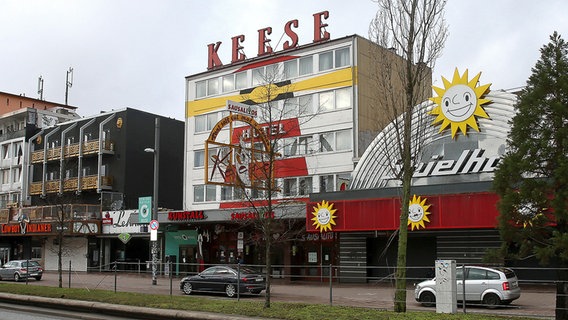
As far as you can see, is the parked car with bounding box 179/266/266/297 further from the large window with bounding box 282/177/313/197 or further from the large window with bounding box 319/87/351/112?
the large window with bounding box 319/87/351/112

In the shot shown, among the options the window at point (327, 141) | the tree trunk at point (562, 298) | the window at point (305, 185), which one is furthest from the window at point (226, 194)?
the tree trunk at point (562, 298)

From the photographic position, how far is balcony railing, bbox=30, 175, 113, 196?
5153cm

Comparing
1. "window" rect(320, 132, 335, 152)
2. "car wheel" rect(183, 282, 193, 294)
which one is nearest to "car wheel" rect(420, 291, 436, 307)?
"car wheel" rect(183, 282, 193, 294)

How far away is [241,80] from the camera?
45.2 m

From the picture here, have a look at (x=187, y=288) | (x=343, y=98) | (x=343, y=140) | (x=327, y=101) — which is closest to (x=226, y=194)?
(x=343, y=140)

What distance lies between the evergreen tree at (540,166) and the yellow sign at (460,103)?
17.5m

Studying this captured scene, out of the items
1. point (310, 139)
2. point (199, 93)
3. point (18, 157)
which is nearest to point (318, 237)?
point (310, 139)

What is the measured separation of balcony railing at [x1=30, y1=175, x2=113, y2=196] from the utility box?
4086 centimetres

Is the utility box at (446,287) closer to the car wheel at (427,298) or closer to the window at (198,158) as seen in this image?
the car wheel at (427,298)

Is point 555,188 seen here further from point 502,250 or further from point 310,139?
point 310,139

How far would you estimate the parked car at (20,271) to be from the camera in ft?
122

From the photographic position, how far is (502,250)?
12.9m

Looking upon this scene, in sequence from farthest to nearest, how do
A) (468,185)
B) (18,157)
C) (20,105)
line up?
(20,105)
(18,157)
(468,185)

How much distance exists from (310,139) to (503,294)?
2225 cm
